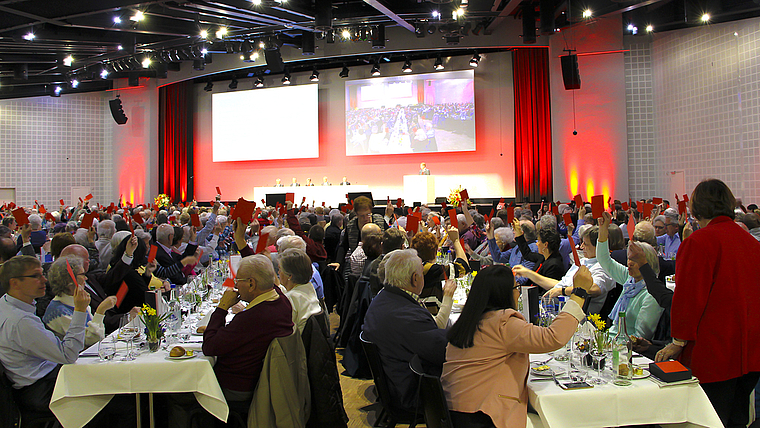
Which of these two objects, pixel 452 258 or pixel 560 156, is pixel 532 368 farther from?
pixel 560 156

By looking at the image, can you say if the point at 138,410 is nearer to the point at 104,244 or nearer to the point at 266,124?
the point at 104,244

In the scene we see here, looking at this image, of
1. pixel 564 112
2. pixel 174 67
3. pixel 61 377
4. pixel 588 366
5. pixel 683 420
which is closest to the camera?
pixel 683 420

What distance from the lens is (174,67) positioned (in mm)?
16938

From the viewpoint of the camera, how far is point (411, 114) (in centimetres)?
1623

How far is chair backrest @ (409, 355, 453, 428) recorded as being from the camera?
224 centimetres

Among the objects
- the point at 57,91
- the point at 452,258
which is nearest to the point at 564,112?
the point at 452,258

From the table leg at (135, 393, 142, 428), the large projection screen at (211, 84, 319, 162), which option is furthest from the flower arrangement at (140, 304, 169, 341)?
the large projection screen at (211, 84, 319, 162)

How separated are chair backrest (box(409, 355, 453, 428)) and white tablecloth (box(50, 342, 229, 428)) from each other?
40.6 inches

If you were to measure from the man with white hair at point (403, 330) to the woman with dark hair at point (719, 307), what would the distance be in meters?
1.10

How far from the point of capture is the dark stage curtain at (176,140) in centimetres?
1878

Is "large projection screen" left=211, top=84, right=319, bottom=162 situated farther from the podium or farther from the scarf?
the scarf

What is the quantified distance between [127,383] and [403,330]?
140 cm

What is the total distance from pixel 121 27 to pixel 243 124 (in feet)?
23.1

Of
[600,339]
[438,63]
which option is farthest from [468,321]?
[438,63]
